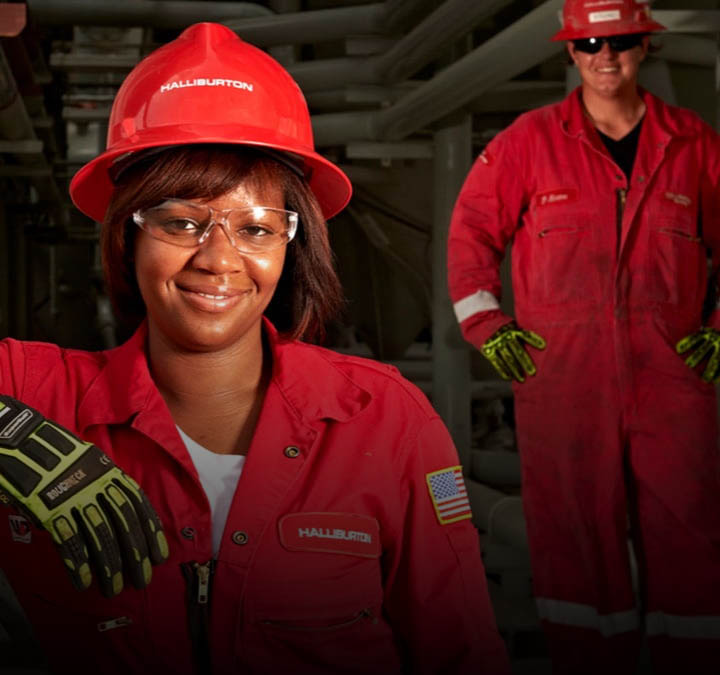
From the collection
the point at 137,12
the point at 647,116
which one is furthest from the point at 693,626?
the point at 137,12

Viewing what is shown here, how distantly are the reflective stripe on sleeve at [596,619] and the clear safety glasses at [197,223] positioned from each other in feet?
5.81

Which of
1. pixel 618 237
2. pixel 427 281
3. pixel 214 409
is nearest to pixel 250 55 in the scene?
pixel 214 409

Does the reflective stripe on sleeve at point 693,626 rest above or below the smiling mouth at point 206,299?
below

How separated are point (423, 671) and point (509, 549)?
1.98m

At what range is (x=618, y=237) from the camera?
2576mm

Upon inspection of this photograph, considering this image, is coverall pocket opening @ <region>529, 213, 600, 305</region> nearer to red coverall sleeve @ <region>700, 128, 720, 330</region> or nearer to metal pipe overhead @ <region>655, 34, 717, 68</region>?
red coverall sleeve @ <region>700, 128, 720, 330</region>

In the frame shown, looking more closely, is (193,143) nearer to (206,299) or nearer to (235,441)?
(206,299)

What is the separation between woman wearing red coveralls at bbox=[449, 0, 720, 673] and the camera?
8.43ft

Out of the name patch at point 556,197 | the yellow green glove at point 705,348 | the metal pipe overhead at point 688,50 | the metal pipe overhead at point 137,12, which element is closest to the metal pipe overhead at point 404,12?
the metal pipe overhead at point 137,12

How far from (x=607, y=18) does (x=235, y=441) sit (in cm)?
175

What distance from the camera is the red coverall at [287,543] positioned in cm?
124

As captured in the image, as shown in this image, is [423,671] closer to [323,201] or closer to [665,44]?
[323,201]

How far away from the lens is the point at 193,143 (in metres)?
1.31

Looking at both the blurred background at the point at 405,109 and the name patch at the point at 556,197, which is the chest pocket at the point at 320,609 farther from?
the blurred background at the point at 405,109
